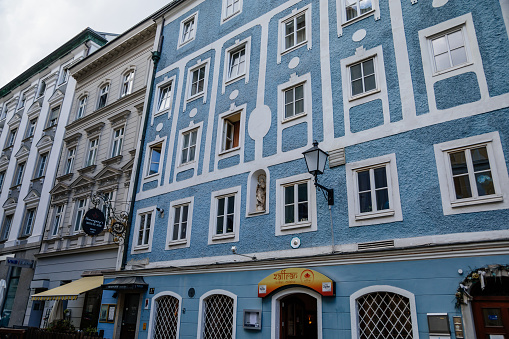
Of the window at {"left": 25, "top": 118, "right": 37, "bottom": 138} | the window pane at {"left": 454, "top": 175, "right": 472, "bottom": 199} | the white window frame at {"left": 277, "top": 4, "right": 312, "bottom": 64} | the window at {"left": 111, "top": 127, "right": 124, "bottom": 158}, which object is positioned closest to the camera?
the window pane at {"left": 454, "top": 175, "right": 472, "bottom": 199}

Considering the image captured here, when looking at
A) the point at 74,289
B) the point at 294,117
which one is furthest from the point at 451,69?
the point at 74,289

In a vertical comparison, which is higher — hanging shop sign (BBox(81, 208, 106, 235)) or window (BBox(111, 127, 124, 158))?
window (BBox(111, 127, 124, 158))

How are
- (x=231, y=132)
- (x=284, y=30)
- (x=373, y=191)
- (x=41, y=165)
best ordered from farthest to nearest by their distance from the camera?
1. (x=41, y=165)
2. (x=231, y=132)
3. (x=284, y=30)
4. (x=373, y=191)

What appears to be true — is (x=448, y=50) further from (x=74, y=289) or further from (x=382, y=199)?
(x=74, y=289)

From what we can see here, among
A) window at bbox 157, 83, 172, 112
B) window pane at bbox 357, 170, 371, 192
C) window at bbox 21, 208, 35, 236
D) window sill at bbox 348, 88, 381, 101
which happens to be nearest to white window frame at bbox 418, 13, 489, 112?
window sill at bbox 348, 88, 381, 101

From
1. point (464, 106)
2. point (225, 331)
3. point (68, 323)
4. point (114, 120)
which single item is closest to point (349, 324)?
point (225, 331)

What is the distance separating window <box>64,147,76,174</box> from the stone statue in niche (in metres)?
13.8

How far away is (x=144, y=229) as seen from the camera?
15641 mm

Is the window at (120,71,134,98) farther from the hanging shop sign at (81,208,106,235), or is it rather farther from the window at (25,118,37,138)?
the window at (25,118,37,138)

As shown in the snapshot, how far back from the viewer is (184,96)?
55.5ft

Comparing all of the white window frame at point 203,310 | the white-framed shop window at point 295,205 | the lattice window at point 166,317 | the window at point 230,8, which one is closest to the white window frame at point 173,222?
the lattice window at point 166,317

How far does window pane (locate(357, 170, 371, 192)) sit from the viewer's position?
10.3 meters

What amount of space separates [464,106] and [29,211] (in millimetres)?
24552

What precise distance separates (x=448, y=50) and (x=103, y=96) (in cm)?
1878
